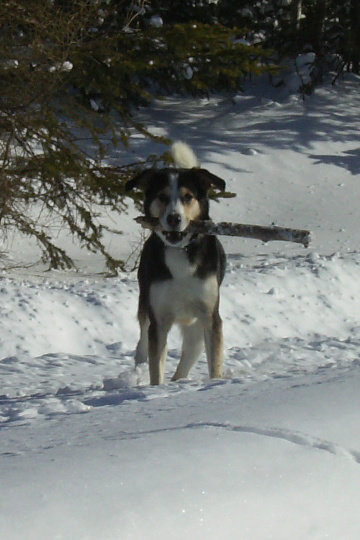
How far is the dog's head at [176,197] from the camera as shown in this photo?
576 cm

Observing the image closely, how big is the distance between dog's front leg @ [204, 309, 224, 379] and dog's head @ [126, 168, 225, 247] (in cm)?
57

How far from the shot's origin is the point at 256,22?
2317 centimetres

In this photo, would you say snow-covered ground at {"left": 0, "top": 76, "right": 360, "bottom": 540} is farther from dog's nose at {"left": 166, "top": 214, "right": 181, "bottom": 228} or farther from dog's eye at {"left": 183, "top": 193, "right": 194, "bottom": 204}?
dog's eye at {"left": 183, "top": 193, "right": 194, "bottom": 204}

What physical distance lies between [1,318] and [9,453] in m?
5.34

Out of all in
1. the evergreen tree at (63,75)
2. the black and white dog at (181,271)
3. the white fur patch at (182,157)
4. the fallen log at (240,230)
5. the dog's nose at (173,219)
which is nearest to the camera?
the dog's nose at (173,219)

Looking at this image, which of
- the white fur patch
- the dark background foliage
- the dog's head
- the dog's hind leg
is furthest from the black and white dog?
the dark background foliage

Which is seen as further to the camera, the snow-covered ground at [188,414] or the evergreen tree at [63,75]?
the evergreen tree at [63,75]

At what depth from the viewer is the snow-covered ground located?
2646 mm

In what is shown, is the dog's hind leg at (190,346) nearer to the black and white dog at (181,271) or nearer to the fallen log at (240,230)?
the black and white dog at (181,271)

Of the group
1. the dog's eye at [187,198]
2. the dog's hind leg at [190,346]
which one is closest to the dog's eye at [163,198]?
the dog's eye at [187,198]

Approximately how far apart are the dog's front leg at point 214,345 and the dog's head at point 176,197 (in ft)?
1.86

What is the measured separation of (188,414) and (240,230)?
8.26ft

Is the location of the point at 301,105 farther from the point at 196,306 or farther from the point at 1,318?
the point at 196,306

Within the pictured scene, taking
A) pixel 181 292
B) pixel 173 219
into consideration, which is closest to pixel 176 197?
pixel 173 219
